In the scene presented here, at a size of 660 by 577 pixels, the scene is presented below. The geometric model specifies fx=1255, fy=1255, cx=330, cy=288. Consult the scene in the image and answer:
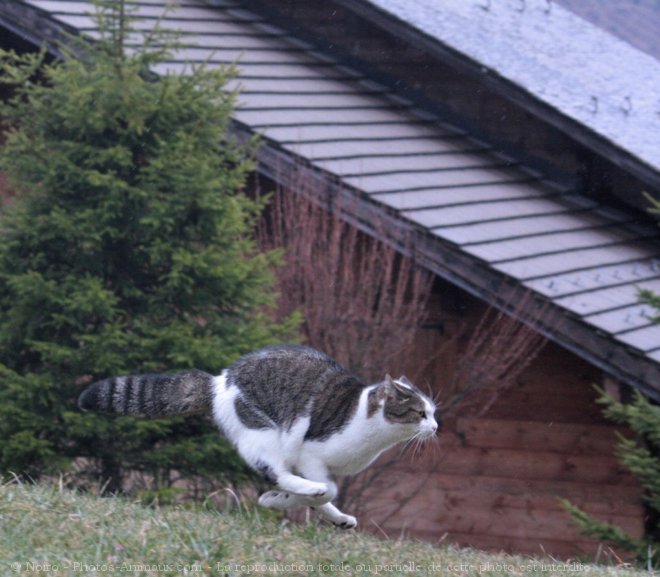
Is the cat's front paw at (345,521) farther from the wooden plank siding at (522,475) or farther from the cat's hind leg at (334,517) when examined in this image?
the wooden plank siding at (522,475)

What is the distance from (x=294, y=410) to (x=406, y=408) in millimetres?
521

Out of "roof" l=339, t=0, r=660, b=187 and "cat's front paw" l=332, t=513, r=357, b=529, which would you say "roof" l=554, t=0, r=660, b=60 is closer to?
"roof" l=339, t=0, r=660, b=187

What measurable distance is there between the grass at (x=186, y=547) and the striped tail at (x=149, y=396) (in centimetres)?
44

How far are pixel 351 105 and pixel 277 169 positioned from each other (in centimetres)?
225

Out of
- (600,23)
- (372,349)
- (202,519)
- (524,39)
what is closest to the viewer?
(202,519)

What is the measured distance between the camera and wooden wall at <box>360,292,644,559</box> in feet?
33.0

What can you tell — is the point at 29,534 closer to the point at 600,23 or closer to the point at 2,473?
the point at 2,473

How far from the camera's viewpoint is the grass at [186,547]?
14.7 ft

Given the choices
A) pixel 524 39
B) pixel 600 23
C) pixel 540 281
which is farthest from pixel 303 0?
pixel 600 23

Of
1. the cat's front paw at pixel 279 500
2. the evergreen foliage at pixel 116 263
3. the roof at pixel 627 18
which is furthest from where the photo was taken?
the roof at pixel 627 18

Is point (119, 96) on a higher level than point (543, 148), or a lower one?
higher

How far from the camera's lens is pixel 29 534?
189 inches

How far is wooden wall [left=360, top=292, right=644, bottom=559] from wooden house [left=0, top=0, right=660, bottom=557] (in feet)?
0.05

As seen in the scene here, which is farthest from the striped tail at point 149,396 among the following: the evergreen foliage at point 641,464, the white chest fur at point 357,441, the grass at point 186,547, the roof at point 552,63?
the roof at point 552,63
